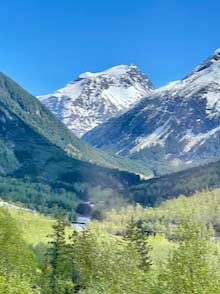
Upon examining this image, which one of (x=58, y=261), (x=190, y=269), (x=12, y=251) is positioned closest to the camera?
(x=190, y=269)

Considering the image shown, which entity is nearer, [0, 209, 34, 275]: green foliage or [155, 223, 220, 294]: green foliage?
[155, 223, 220, 294]: green foliage

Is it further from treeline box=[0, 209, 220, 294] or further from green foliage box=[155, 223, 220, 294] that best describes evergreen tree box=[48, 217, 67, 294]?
green foliage box=[155, 223, 220, 294]

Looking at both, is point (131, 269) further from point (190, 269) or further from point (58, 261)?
point (58, 261)

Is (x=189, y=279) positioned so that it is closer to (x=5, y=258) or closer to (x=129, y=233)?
(x=5, y=258)

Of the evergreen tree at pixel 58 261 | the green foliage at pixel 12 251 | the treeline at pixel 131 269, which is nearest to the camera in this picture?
the treeline at pixel 131 269

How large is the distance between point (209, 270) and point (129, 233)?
277 feet

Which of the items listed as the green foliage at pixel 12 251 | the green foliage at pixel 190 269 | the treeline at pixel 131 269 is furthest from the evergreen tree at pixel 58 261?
the green foliage at pixel 190 269

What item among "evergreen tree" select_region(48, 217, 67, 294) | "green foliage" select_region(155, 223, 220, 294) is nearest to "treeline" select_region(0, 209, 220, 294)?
"green foliage" select_region(155, 223, 220, 294)

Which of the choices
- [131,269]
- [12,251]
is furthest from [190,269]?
[12,251]

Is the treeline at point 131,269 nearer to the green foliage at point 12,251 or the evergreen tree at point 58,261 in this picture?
the green foliage at point 12,251

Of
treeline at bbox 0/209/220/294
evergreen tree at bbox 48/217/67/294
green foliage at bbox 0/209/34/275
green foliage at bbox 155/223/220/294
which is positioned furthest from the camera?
evergreen tree at bbox 48/217/67/294

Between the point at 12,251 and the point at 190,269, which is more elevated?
Answer: the point at 12,251

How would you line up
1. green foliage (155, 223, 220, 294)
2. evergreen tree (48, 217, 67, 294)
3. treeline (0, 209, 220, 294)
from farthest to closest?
evergreen tree (48, 217, 67, 294) → treeline (0, 209, 220, 294) → green foliage (155, 223, 220, 294)

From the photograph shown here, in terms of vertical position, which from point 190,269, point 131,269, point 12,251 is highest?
point 12,251
